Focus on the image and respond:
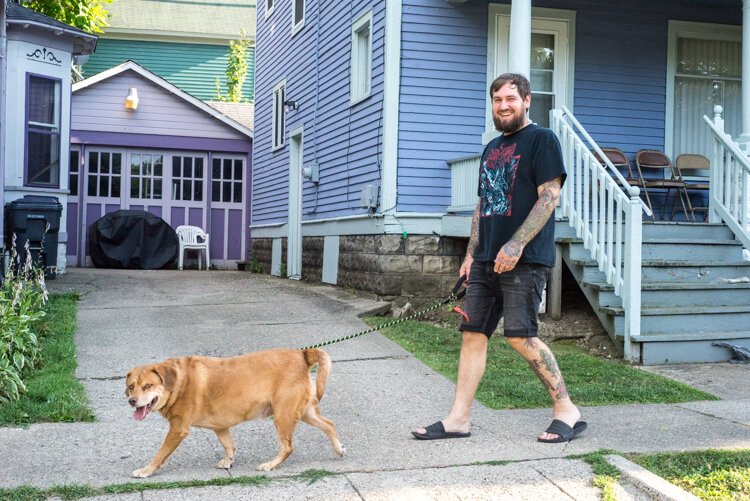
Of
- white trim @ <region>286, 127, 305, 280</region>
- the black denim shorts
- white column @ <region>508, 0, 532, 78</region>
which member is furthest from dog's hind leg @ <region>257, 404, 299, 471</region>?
white trim @ <region>286, 127, 305, 280</region>

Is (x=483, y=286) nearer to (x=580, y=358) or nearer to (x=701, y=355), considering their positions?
(x=580, y=358)

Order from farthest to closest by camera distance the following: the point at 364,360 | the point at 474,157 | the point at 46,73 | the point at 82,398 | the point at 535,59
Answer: the point at 46,73, the point at 535,59, the point at 474,157, the point at 364,360, the point at 82,398

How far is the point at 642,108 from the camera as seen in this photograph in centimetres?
1139

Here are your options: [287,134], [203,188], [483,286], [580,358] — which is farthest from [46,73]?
[483,286]

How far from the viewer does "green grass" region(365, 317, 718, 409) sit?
18.9 ft

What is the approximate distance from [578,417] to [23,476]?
9.22 feet

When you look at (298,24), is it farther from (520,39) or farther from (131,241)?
(520,39)

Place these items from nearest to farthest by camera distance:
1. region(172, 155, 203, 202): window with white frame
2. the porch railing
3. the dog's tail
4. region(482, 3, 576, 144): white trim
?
1. the dog's tail
2. the porch railing
3. region(482, 3, 576, 144): white trim
4. region(172, 155, 203, 202): window with white frame

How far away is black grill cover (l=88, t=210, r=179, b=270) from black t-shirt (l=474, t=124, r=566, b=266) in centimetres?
1397

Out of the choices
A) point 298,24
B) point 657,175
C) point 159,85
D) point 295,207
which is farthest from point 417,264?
point 159,85

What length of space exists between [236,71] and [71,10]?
884 cm

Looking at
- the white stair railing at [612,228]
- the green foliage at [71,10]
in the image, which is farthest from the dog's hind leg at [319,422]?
the green foliage at [71,10]

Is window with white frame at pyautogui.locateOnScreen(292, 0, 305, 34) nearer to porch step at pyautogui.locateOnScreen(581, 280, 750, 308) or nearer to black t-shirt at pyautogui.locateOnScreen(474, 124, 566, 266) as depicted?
porch step at pyautogui.locateOnScreen(581, 280, 750, 308)

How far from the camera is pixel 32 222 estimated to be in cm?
1164
